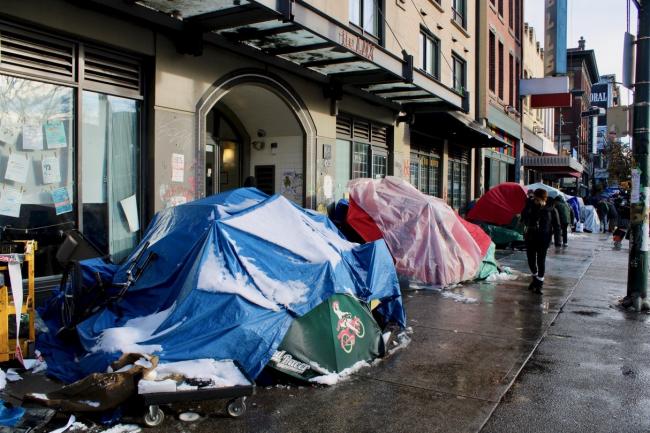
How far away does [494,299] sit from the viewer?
339 inches

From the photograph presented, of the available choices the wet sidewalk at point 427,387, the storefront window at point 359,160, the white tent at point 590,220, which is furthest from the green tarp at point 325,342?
the white tent at point 590,220

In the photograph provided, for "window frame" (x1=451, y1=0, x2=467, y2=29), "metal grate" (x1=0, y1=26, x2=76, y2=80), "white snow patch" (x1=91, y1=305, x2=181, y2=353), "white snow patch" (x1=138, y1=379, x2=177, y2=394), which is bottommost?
"white snow patch" (x1=138, y1=379, x2=177, y2=394)

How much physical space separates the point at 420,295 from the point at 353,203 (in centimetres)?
240

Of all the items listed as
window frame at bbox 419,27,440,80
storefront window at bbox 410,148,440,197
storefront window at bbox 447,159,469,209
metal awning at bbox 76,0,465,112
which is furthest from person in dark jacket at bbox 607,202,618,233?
metal awning at bbox 76,0,465,112

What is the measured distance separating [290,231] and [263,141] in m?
7.00

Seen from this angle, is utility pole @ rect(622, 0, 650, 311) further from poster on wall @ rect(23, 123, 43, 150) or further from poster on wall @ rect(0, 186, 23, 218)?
poster on wall @ rect(0, 186, 23, 218)

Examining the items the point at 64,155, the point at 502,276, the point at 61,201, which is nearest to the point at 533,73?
the point at 502,276

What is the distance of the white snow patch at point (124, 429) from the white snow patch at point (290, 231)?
79.3 inches

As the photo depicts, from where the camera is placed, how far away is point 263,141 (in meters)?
12.2

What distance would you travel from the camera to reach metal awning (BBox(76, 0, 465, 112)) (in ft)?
25.5

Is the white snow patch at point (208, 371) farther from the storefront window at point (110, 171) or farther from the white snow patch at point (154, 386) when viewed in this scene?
the storefront window at point (110, 171)

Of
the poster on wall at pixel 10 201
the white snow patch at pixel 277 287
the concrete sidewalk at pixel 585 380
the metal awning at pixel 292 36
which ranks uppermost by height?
the metal awning at pixel 292 36

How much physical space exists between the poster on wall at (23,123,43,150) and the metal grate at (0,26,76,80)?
0.67 metres

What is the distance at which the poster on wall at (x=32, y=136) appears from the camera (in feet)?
22.0
